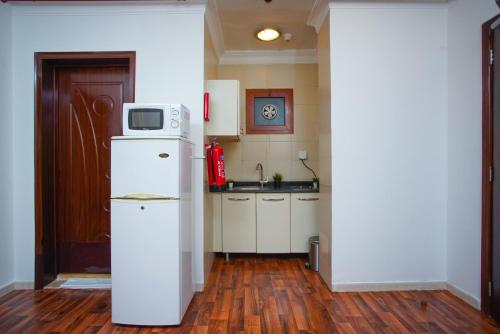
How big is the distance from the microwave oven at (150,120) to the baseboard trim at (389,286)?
1987 mm

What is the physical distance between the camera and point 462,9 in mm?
2465

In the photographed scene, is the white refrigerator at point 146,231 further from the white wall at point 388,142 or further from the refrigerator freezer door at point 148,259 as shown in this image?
the white wall at point 388,142

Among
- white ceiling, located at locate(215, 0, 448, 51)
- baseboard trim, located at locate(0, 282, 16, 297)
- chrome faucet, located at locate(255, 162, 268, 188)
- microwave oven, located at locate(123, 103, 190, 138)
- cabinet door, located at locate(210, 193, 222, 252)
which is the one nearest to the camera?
microwave oven, located at locate(123, 103, 190, 138)

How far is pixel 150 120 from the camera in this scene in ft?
6.98

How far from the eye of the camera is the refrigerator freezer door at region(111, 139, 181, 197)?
2.04 m

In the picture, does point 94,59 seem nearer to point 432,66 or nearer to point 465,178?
point 432,66

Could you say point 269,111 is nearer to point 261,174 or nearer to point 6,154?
point 261,174

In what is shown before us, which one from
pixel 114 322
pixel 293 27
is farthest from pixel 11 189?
pixel 293 27

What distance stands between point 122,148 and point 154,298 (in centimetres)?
109

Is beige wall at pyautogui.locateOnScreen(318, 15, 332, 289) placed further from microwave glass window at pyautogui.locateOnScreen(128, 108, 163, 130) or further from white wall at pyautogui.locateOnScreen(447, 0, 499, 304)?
microwave glass window at pyautogui.locateOnScreen(128, 108, 163, 130)

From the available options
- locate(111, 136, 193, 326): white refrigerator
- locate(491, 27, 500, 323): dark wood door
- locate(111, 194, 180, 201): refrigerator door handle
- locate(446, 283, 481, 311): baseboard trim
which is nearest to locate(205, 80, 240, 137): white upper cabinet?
locate(111, 136, 193, 326): white refrigerator

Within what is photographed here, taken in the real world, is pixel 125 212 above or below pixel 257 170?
below

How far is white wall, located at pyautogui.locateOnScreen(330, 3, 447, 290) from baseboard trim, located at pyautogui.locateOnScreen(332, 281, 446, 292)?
0.8 inches

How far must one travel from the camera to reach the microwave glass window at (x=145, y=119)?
2.12 metres
